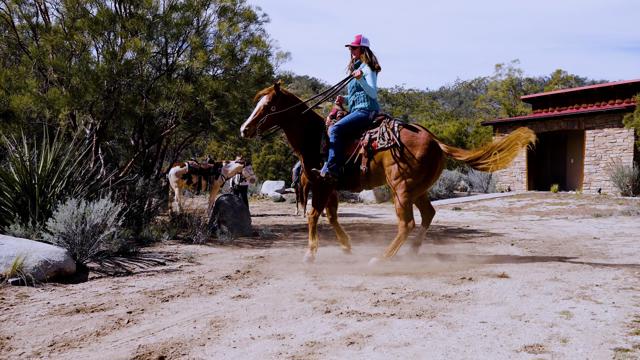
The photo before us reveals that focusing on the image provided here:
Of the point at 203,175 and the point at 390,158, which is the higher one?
the point at 390,158

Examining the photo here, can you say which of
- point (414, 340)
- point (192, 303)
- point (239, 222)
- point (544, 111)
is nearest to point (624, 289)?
point (414, 340)

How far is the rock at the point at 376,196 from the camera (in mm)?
21094

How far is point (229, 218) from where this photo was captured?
10.4 metres

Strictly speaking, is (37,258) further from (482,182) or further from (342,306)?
(482,182)

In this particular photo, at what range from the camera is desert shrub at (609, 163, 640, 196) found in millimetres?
19266

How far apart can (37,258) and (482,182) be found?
72.7 feet

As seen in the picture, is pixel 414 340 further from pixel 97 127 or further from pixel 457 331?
pixel 97 127

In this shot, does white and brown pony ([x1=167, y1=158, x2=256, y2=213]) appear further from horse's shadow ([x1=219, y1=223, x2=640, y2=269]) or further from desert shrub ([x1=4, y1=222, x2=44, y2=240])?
desert shrub ([x1=4, y1=222, x2=44, y2=240])

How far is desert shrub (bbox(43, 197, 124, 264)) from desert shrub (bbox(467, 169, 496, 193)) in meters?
20.1

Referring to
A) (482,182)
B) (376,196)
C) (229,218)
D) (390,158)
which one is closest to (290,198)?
(376,196)

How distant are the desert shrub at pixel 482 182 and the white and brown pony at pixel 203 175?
1399cm

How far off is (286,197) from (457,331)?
62.9 ft

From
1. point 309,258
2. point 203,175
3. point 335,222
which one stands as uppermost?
point 203,175

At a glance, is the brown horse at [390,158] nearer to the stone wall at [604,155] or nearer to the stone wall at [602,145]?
the stone wall at [604,155]
